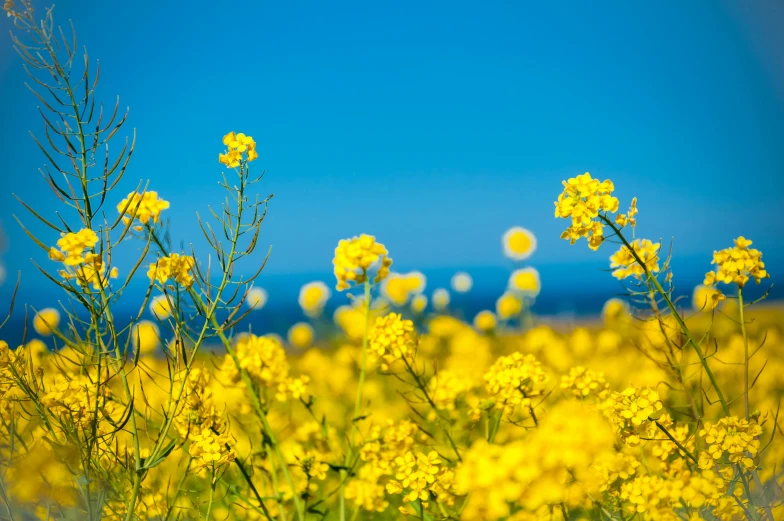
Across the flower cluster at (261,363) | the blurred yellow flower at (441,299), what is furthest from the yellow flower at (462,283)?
the flower cluster at (261,363)

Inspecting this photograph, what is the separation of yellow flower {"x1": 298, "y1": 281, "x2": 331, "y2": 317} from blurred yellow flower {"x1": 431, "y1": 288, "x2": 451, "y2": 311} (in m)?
0.38

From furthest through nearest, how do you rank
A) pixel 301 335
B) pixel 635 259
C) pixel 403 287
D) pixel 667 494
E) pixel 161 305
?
pixel 301 335 < pixel 403 287 < pixel 635 259 < pixel 667 494 < pixel 161 305

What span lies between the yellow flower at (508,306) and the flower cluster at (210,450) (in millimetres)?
1613

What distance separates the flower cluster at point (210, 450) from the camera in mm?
826

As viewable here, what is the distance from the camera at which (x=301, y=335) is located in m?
2.22

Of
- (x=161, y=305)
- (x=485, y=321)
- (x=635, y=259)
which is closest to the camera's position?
(x=161, y=305)

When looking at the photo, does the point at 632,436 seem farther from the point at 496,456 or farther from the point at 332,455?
the point at 332,455

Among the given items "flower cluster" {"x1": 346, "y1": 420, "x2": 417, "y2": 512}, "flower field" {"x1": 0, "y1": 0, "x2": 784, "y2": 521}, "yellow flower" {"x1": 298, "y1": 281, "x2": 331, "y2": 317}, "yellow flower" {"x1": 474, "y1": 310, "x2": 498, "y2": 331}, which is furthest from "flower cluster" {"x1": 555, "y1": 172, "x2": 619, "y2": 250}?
"yellow flower" {"x1": 474, "y1": 310, "x2": 498, "y2": 331}

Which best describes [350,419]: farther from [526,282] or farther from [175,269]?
[526,282]

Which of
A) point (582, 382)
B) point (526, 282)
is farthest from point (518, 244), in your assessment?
point (582, 382)

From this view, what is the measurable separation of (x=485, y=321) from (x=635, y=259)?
137cm

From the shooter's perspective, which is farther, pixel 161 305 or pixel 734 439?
pixel 734 439

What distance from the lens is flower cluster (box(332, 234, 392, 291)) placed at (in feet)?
2.71

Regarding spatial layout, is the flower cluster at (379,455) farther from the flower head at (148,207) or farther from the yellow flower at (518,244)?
the yellow flower at (518,244)
